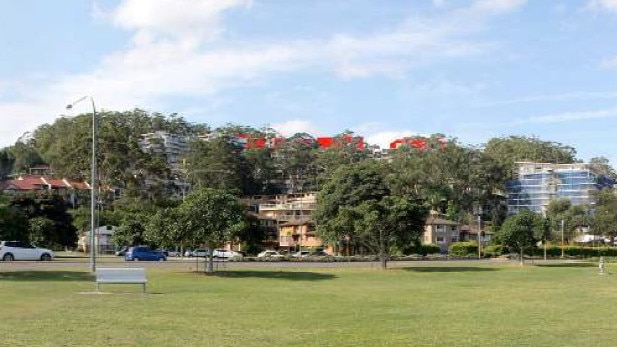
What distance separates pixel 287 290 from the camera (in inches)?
1176

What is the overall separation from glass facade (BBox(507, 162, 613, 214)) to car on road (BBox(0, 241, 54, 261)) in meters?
115

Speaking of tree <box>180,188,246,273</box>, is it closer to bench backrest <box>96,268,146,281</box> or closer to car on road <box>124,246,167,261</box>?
bench backrest <box>96,268,146,281</box>

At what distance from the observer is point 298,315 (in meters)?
18.8

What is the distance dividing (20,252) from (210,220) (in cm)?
1875

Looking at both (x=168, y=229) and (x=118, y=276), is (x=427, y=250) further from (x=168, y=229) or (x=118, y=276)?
(x=118, y=276)

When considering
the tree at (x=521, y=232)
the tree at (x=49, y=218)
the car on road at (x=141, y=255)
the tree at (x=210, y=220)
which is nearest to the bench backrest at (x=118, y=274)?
the tree at (x=210, y=220)

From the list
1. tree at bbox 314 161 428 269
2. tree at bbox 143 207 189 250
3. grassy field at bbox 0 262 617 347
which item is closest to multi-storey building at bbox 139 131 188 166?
tree at bbox 314 161 428 269

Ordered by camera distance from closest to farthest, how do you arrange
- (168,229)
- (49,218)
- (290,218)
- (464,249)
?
(168,229) < (49,218) < (464,249) < (290,218)

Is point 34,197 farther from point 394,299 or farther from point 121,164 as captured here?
point 394,299

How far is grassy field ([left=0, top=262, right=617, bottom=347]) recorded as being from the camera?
13.9m

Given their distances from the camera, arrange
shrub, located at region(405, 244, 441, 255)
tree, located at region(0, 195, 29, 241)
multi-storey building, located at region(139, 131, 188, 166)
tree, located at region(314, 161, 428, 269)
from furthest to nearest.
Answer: multi-storey building, located at region(139, 131, 188, 166), shrub, located at region(405, 244, 441, 255), tree, located at region(314, 161, 428, 269), tree, located at region(0, 195, 29, 241)

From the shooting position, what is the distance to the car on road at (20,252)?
168ft

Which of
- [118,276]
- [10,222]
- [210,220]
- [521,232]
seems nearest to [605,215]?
[521,232]

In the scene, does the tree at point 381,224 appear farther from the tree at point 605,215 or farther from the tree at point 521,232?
the tree at point 605,215
